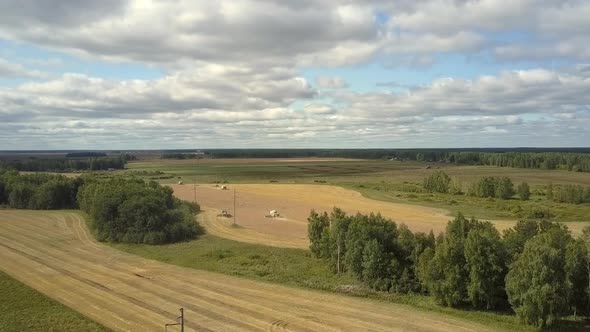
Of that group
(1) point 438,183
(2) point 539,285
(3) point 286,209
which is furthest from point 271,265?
(1) point 438,183

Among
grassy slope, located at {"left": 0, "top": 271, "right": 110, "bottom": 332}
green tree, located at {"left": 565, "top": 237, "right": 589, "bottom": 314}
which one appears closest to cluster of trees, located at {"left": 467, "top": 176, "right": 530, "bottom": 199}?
green tree, located at {"left": 565, "top": 237, "right": 589, "bottom": 314}

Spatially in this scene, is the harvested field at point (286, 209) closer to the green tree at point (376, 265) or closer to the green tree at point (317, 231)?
the green tree at point (317, 231)

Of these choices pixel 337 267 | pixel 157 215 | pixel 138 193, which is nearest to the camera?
pixel 337 267

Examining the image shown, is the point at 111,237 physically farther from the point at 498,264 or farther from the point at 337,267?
the point at 498,264

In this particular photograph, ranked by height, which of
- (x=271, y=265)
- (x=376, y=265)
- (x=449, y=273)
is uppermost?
(x=449, y=273)

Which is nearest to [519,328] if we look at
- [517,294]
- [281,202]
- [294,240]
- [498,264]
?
[517,294]

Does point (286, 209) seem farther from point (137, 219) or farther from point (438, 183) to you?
point (438, 183)
